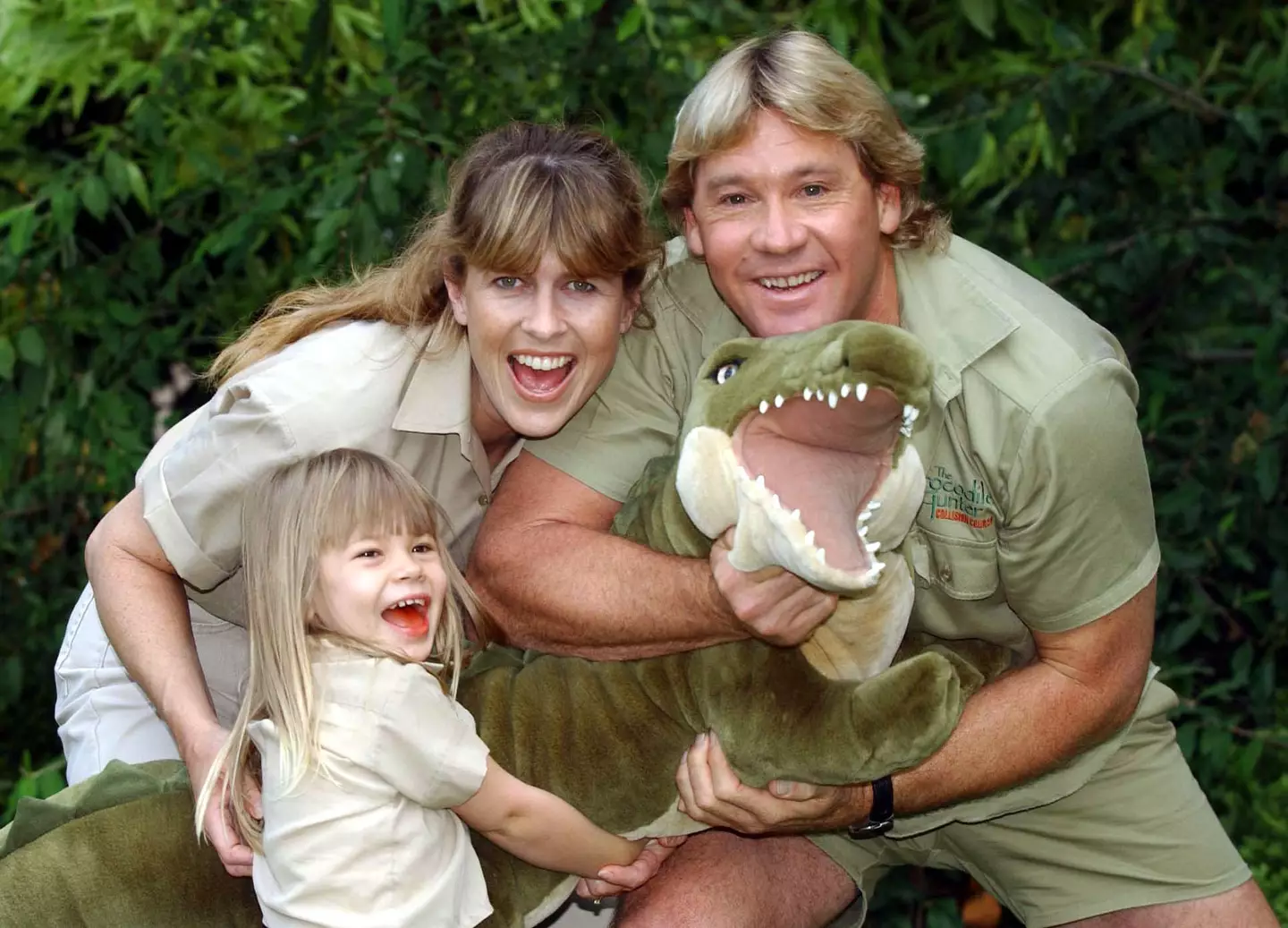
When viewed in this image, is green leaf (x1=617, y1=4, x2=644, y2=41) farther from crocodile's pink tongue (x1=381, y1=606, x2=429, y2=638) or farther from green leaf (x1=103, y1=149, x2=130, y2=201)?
crocodile's pink tongue (x1=381, y1=606, x2=429, y2=638)

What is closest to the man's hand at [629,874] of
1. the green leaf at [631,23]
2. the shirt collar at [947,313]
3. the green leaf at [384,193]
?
the shirt collar at [947,313]

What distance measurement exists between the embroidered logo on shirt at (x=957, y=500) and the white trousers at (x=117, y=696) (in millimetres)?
1101

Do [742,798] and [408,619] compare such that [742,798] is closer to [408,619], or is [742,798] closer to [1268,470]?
[408,619]

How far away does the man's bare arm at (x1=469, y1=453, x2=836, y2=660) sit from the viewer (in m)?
2.13

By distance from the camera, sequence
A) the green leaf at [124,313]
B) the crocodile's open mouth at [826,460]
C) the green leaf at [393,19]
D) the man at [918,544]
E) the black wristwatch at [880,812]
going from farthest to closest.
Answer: the green leaf at [124,313], the green leaf at [393,19], the black wristwatch at [880,812], the man at [918,544], the crocodile's open mouth at [826,460]

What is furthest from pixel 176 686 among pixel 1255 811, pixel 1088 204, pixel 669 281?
pixel 1255 811

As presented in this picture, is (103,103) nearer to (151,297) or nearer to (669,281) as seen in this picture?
(151,297)

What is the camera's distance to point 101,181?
356cm

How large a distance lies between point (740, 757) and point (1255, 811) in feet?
7.20

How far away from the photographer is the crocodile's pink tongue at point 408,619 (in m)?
2.21

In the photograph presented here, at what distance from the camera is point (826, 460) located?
78.4 inches

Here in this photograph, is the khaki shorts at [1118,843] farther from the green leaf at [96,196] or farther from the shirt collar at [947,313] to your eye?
the green leaf at [96,196]

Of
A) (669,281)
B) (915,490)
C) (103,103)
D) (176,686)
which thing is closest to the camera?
(915,490)

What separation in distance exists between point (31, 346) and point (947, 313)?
2.19 m
